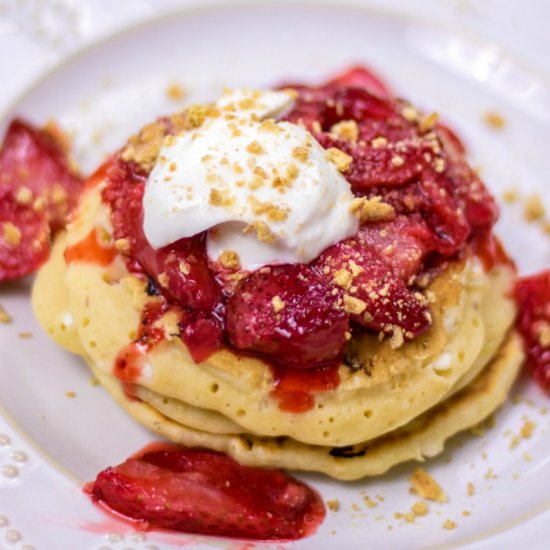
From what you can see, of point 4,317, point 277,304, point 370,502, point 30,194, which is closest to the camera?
point 277,304

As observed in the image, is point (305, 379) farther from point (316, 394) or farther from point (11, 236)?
point (11, 236)

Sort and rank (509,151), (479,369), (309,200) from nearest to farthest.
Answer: (309,200) → (479,369) → (509,151)

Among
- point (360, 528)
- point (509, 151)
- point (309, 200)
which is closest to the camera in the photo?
point (309, 200)

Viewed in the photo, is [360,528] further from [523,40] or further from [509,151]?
[523,40]

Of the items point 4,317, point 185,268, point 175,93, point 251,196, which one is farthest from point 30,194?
point 251,196

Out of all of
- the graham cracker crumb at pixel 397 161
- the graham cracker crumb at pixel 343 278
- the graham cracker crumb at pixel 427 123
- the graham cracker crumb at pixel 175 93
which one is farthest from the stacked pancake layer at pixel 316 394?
→ the graham cracker crumb at pixel 175 93

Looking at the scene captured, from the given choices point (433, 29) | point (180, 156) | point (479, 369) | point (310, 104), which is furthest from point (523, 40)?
point (180, 156)
